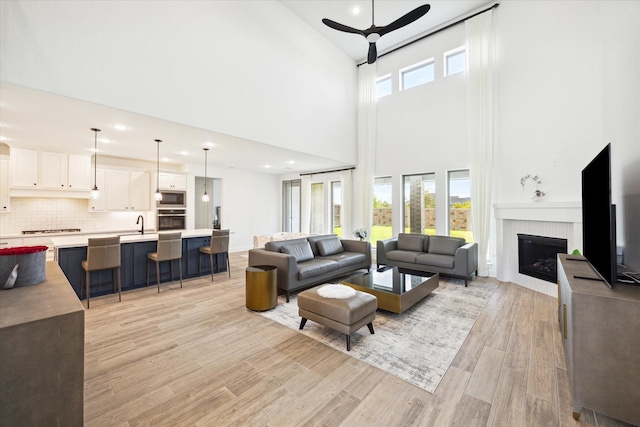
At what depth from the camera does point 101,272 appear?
4238 mm

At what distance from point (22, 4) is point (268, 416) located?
14.8ft

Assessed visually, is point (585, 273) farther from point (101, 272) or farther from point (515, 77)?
point (101, 272)

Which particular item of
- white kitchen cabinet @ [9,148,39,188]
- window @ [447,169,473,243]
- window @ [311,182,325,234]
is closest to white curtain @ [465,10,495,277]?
window @ [447,169,473,243]

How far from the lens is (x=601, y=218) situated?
2.06 meters

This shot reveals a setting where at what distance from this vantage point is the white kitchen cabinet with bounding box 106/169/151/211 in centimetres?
620

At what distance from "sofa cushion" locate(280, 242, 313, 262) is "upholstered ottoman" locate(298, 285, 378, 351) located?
1.52 meters

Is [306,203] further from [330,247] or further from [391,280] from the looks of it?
[391,280]

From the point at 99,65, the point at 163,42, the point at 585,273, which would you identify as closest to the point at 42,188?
the point at 99,65

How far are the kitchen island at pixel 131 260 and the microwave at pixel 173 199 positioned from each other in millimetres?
1951

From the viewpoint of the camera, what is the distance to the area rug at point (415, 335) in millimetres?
2369

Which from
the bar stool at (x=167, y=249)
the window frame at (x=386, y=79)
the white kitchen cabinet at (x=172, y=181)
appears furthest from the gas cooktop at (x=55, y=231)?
the window frame at (x=386, y=79)

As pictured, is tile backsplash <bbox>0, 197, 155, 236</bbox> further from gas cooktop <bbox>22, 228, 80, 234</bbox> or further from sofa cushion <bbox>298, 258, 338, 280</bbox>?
sofa cushion <bbox>298, 258, 338, 280</bbox>

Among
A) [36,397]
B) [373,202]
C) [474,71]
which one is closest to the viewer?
[36,397]

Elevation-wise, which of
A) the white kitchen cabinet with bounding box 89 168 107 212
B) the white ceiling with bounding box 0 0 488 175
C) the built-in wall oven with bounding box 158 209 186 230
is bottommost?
the built-in wall oven with bounding box 158 209 186 230
